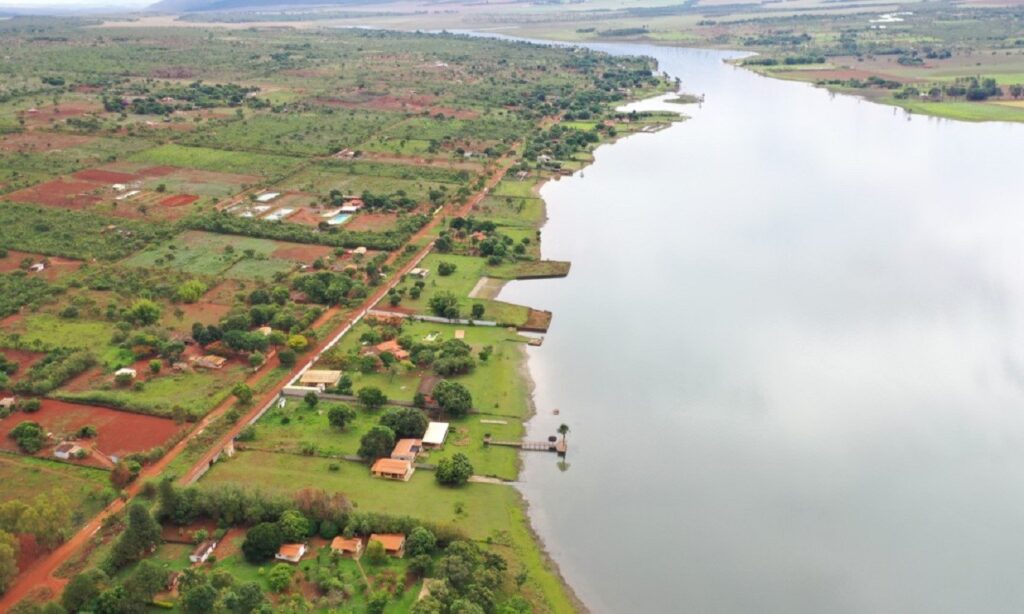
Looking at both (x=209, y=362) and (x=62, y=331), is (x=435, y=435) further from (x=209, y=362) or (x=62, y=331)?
(x=62, y=331)

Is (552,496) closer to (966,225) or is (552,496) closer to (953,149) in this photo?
(966,225)

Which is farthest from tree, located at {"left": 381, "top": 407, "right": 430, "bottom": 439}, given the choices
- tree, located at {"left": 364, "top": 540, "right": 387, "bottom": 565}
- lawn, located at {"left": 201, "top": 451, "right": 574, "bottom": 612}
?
tree, located at {"left": 364, "top": 540, "right": 387, "bottom": 565}

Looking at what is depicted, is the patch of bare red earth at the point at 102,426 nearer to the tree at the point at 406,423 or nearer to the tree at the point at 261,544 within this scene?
the tree at the point at 261,544

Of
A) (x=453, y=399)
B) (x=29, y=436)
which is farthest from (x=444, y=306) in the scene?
(x=29, y=436)

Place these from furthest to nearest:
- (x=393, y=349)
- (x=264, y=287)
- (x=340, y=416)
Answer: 1. (x=264, y=287)
2. (x=393, y=349)
3. (x=340, y=416)

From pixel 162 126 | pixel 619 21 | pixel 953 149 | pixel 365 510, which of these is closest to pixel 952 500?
pixel 365 510

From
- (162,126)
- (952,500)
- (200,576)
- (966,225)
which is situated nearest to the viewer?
(200,576)

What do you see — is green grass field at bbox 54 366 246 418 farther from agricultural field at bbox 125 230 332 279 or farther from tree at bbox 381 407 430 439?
agricultural field at bbox 125 230 332 279

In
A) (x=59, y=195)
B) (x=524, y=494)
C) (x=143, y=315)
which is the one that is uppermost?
(x=59, y=195)
